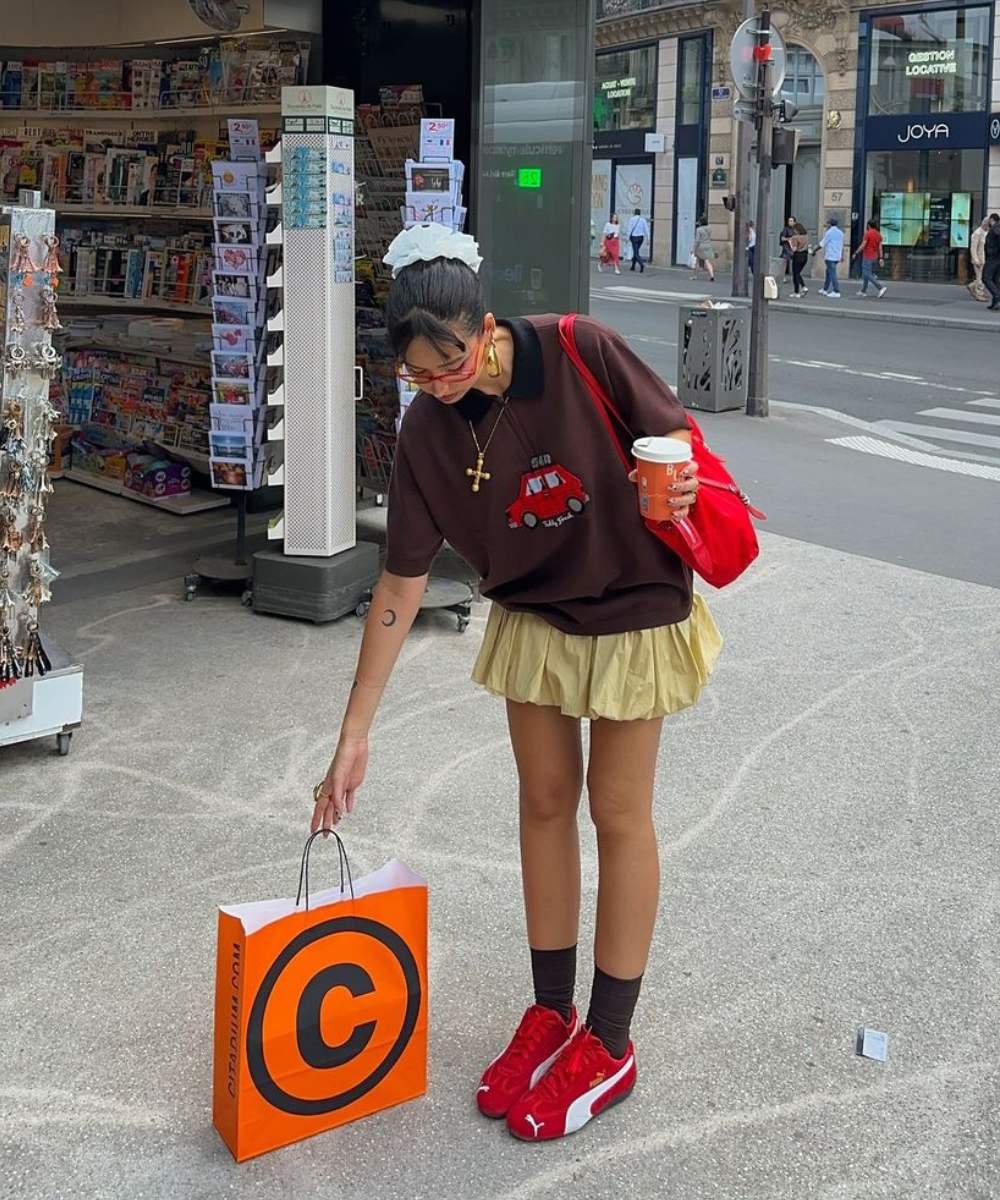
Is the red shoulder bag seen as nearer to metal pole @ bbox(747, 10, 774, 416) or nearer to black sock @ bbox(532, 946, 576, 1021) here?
black sock @ bbox(532, 946, 576, 1021)

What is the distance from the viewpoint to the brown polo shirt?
2699mm

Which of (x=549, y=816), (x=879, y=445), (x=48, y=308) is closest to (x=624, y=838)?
(x=549, y=816)

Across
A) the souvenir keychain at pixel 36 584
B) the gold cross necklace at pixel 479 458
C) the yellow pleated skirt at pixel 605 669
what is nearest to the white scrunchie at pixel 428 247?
the gold cross necklace at pixel 479 458

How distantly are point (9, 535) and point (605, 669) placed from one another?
7.93ft

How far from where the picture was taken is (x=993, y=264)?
26188mm

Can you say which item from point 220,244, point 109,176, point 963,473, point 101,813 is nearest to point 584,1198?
point 101,813

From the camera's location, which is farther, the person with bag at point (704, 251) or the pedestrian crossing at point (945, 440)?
the person with bag at point (704, 251)

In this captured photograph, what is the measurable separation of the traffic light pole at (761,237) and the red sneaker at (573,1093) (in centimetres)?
1028

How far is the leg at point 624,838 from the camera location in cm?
282

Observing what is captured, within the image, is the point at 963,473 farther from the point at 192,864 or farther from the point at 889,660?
the point at 192,864

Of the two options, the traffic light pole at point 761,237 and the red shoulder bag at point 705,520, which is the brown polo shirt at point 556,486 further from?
the traffic light pole at point 761,237

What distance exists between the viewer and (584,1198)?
2.72 m

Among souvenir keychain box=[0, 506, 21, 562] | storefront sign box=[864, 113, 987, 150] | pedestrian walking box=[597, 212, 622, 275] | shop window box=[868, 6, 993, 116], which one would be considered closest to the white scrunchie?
souvenir keychain box=[0, 506, 21, 562]

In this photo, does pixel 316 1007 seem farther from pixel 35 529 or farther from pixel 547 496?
pixel 35 529
